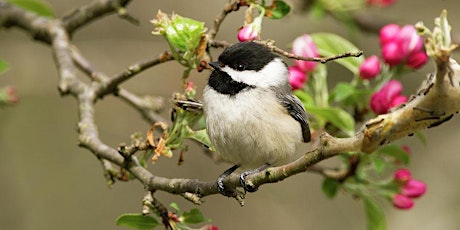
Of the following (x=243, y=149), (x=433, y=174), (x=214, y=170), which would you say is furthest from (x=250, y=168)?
(x=214, y=170)

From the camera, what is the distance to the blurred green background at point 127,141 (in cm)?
436

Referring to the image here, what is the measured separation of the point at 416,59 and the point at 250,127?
33.1 inches

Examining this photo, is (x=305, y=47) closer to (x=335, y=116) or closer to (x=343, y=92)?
(x=343, y=92)

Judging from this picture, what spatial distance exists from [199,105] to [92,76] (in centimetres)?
87

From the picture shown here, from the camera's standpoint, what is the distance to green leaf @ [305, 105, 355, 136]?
255 cm

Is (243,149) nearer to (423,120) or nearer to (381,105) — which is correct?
(381,105)

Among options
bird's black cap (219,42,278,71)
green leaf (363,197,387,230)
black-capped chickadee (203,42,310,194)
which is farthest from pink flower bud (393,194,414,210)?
bird's black cap (219,42,278,71)

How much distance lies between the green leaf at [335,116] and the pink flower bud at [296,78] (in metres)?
0.24

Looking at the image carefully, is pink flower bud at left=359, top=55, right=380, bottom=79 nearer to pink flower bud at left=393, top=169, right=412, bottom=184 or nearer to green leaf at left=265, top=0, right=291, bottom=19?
pink flower bud at left=393, top=169, right=412, bottom=184

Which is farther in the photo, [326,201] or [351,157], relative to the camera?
[326,201]

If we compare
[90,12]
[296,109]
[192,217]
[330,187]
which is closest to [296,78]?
[296,109]

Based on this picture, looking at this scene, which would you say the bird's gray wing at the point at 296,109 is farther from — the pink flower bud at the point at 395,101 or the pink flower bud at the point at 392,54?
the pink flower bud at the point at 392,54

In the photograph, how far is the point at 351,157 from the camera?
275 cm

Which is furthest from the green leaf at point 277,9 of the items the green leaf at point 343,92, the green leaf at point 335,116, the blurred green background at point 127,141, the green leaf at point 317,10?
the blurred green background at point 127,141
